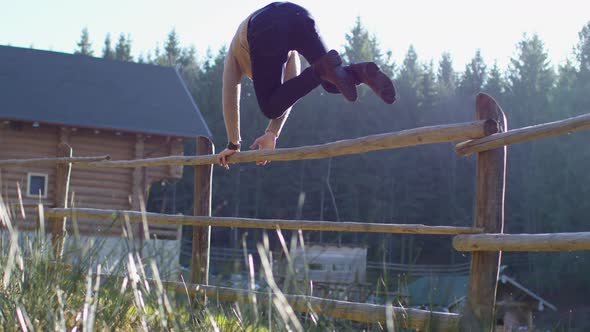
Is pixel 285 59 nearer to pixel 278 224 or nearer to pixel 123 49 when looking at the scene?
pixel 278 224

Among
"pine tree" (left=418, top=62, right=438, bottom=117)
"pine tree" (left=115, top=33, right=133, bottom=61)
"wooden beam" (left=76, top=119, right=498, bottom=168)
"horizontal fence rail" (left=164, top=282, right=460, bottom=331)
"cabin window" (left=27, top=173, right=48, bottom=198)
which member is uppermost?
"pine tree" (left=115, top=33, right=133, bottom=61)

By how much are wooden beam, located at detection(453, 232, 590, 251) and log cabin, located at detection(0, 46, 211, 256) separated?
55.9 ft

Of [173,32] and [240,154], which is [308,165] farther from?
[240,154]

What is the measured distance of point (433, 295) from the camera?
2861 millimetres

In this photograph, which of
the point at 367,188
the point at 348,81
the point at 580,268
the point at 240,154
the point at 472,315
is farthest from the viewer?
the point at 367,188

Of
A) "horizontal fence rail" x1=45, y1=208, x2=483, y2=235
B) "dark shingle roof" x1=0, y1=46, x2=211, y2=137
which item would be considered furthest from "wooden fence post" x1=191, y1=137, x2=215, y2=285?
"dark shingle roof" x1=0, y1=46, x2=211, y2=137

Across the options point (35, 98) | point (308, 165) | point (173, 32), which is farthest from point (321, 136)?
point (173, 32)

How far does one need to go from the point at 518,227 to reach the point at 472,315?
47.8 metres

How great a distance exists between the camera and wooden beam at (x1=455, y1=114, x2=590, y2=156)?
337 cm

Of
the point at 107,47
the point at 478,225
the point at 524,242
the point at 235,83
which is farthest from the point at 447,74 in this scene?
the point at 524,242

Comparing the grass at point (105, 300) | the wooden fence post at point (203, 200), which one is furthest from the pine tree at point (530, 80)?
the grass at point (105, 300)

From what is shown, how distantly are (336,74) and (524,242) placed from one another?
1.48 meters

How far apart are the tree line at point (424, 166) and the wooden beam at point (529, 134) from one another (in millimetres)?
31769

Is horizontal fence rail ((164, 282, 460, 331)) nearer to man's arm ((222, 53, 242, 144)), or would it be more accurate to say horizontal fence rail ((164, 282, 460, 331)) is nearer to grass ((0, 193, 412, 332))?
grass ((0, 193, 412, 332))
